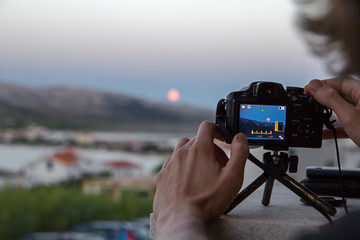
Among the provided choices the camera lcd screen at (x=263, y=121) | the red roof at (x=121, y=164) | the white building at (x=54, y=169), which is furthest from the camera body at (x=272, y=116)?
the white building at (x=54, y=169)

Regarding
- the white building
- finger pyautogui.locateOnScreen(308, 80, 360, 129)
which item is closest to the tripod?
finger pyautogui.locateOnScreen(308, 80, 360, 129)

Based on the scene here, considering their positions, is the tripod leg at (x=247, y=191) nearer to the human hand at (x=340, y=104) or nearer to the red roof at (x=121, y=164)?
the human hand at (x=340, y=104)

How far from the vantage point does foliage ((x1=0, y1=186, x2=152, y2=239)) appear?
9.71 meters

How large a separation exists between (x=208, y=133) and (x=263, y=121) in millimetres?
130

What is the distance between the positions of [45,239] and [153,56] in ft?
14.8

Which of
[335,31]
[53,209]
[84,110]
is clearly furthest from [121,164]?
[335,31]

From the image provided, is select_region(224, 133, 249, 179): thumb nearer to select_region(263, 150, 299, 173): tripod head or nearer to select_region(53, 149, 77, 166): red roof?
select_region(263, 150, 299, 173): tripod head

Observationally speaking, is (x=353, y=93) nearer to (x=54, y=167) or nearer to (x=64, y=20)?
(x=54, y=167)

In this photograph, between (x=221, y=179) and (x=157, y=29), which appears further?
(x=157, y=29)

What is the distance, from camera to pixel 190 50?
1003 centimetres

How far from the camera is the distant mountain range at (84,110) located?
30.6ft

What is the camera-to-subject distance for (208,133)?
627 mm

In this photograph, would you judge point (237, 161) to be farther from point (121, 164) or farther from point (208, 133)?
point (121, 164)

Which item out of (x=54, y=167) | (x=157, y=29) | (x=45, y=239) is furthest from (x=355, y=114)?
(x=157, y=29)
